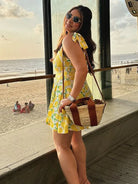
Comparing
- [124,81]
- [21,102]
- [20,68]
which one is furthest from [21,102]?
[124,81]

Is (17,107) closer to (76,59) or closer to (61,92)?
(61,92)

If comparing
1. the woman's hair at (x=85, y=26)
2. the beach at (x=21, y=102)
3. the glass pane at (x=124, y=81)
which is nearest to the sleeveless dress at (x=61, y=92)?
the woman's hair at (x=85, y=26)

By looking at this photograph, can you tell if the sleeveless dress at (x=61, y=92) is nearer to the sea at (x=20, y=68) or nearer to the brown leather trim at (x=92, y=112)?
the brown leather trim at (x=92, y=112)

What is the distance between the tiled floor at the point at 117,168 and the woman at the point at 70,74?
57 centimetres

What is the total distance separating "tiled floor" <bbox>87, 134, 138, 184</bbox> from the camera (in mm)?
2156

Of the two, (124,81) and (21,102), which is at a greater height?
(124,81)

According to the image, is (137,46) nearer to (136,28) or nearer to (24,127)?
(136,28)

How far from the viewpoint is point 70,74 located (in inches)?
62.7

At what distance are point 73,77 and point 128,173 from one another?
1200 millimetres

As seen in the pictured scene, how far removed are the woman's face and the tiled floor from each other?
52.9 inches

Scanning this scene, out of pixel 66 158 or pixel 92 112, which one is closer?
pixel 92 112

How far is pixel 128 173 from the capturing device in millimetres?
2260

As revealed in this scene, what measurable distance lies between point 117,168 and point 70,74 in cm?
126

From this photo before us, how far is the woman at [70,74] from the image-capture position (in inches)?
57.7
